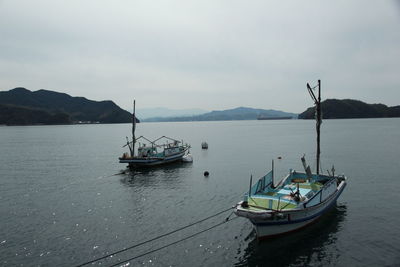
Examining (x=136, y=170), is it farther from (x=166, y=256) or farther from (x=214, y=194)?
(x=166, y=256)

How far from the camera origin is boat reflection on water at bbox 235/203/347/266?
19.5m

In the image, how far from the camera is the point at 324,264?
19.2 m

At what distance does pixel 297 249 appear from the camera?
21.0 metres

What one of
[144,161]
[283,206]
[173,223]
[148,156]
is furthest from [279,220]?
[148,156]

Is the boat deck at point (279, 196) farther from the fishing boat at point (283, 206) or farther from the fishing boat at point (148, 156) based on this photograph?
the fishing boat at point (148, 156)

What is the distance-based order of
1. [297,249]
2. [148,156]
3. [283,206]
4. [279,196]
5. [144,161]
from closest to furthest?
[297,249]
[283,206]
[279,196]
[144,161]
[148,156]

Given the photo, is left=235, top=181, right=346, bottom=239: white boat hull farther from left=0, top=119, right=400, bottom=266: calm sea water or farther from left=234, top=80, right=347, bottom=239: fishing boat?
left=0, top=119, right=400, bottom=266: calm sea water

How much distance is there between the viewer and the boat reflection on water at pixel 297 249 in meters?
19.5

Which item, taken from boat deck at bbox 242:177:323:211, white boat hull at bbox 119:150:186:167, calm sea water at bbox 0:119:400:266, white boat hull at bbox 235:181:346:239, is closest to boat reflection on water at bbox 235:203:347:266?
calm sea water at bbox 0:119:400:266


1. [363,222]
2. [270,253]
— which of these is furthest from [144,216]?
[363,222]

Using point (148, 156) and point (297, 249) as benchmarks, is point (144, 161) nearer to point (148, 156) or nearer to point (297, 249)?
point (148, 156)

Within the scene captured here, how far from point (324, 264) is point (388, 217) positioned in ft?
41.3

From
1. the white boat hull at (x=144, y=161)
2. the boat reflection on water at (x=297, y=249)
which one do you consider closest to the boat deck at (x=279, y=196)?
the boat reflection on water at (x=297, y=249)

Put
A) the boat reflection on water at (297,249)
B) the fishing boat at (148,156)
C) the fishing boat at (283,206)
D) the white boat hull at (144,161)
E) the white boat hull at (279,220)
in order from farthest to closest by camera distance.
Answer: the fishing boat at (148,156) < the white boat hull at (144,161) < the fishing boat at (283,206) < the white boat hull at (279,220) < the boat reflection on water at (297,249)
